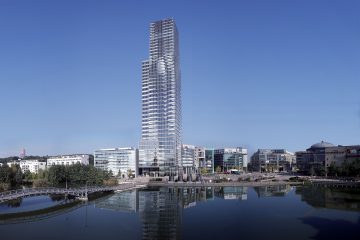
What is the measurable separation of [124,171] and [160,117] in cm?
3127

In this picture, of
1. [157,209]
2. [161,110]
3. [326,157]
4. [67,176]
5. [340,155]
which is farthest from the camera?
[326,157]

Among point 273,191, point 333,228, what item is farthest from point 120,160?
point 333,228

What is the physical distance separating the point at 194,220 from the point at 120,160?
417 feet

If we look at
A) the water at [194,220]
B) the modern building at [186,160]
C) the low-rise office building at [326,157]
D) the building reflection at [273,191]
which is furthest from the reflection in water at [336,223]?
the modern building at [186,160]

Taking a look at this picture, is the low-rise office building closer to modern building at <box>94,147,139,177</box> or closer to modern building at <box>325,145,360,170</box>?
modern building at <box>325,145,360,170</box>

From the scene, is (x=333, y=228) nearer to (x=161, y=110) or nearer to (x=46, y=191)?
(x=46, y=191)

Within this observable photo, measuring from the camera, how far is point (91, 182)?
110875 mm

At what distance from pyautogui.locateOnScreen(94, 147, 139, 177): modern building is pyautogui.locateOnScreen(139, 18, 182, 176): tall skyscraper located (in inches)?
284

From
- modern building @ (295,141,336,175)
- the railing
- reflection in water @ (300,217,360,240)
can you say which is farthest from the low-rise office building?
reflection in water @ (300,217,360,240)

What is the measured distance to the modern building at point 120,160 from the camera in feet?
577

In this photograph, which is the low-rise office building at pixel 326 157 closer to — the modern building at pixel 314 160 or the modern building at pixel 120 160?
the modern building at pixel 314 160

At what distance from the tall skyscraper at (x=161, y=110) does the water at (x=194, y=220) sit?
281ft

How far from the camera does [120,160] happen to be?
179 m

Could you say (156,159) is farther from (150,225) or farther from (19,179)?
(150,225)
